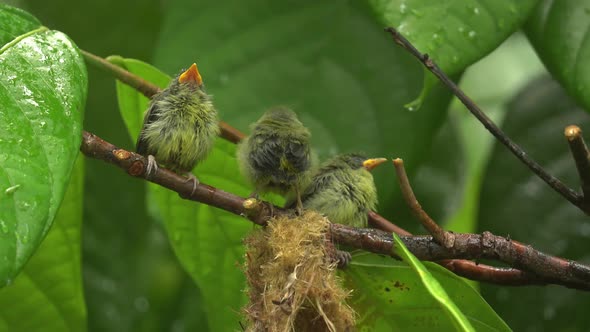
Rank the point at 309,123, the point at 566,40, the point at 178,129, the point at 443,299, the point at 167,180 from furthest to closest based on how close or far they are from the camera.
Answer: the point at 309,123 → the point at 178,129 → the point at 566,40 → the point at 167,180 → the point at 443,299

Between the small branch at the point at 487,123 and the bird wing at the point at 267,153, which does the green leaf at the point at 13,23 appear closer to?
the bird wing at the point at 267,153

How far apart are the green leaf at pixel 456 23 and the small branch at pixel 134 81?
0.44 m

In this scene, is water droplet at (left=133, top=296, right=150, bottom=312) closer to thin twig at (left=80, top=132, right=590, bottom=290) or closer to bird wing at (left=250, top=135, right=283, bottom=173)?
bird wing at (left=250, top=135, right=283, bottom=173)

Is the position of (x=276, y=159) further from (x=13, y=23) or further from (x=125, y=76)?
(x=13, y=23)

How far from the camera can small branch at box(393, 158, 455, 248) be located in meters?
1.32

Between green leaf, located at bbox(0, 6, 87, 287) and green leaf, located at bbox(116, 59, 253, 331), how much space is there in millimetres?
404

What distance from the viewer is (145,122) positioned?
1.83 metres

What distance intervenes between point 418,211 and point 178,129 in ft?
2.24

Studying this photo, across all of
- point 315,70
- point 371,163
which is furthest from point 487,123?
point 315,70

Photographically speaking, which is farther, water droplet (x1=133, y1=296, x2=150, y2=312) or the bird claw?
water droplet (x1=133, y1=296, x2=150, y2=312)

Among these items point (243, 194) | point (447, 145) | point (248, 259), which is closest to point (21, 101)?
point (248, 259)

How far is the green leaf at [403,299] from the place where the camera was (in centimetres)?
146

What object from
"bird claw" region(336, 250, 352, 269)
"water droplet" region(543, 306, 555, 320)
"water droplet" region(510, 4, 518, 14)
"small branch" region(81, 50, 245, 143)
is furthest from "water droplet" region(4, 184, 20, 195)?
"water droplet" region(543, 306, 555, 320)

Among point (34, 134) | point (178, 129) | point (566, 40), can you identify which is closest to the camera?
point (34, 134)
